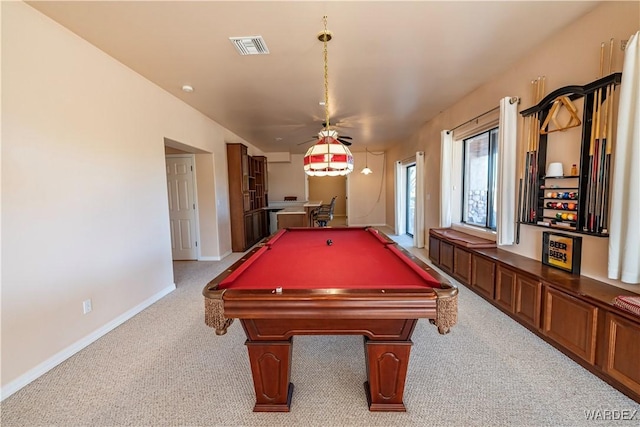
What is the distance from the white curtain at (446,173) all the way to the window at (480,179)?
264 millimetres

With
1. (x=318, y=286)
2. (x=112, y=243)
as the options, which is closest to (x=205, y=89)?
(x=112, y=243)

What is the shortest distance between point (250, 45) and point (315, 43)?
2.00ft

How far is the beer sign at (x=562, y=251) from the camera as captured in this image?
230 centimetres

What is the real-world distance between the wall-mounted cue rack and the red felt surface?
5.09ft

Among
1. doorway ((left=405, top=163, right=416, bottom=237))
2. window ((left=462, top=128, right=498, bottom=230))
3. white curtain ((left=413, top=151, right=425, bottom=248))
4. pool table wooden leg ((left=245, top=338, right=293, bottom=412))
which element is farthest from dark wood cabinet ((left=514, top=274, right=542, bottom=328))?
doorway ((left=405, top=163, right=416, bottom=237))

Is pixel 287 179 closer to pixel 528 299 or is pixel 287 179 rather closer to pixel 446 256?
pixel 446 256

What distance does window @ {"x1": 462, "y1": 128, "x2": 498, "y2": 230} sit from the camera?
12.8 ft

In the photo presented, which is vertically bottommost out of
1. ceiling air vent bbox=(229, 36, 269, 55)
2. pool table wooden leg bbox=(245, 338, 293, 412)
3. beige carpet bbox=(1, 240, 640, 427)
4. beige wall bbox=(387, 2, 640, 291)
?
beige carpet bbox=(1, 240, 640, 427)

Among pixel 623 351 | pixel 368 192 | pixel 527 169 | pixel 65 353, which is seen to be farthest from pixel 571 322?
pixel 368 192

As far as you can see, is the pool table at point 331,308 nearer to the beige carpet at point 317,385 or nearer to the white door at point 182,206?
the beige carpet at point 317,385

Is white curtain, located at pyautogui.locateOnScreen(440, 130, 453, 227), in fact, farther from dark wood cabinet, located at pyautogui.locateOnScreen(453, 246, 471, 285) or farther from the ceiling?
dark wood cabinet, located at pyautogui.locateOnScreen(453, 246, 471, 285)

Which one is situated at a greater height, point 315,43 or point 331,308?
point 315,43

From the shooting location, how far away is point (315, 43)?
→ 8.35 feet

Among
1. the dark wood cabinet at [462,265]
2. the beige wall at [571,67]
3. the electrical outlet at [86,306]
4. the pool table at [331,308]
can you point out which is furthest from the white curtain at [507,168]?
the electrical outlet at [86,306]
